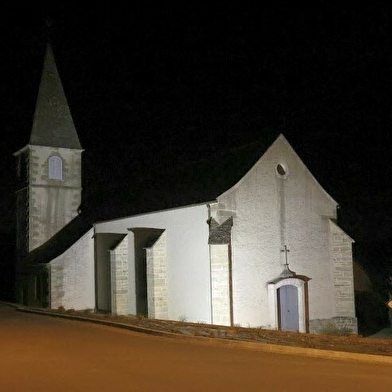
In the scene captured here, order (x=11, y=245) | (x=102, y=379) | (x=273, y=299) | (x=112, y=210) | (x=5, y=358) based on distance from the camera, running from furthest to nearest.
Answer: (x=11, y=245), (x=112, y=210), (x=273, y=299), (x=5, y=358), (x=102, y=379)

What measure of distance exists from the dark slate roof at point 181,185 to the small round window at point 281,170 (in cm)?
101

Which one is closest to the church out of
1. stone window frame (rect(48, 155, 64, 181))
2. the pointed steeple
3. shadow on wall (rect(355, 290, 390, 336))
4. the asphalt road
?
stone window frame (rect(48, 155, 64, 181))

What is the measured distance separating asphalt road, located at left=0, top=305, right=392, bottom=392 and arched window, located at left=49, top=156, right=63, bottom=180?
58.2ft

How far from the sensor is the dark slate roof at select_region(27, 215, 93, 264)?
2767cm

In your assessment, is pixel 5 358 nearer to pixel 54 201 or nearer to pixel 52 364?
pixel 52 364

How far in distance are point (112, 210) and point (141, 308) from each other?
5.71m

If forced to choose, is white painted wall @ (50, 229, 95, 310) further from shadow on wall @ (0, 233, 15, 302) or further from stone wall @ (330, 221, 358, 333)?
stone wall @ (330, 221, 358, 333)

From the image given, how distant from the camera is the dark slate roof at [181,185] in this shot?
74.1 ft

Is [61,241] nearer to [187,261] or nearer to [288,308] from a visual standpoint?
[187,261]

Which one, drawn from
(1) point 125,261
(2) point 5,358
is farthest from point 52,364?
(1) point 125,261

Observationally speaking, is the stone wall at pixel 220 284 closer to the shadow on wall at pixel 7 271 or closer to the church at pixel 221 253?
the church at pixel 221 253

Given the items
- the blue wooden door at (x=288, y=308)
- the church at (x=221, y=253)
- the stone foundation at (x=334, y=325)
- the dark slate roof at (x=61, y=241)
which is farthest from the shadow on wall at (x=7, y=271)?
the stone foundation at (x=334, y=325)

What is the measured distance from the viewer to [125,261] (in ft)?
82.7

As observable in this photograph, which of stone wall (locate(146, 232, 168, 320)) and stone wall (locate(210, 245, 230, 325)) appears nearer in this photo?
stone wall (locate(210, 245, 230, 325))
